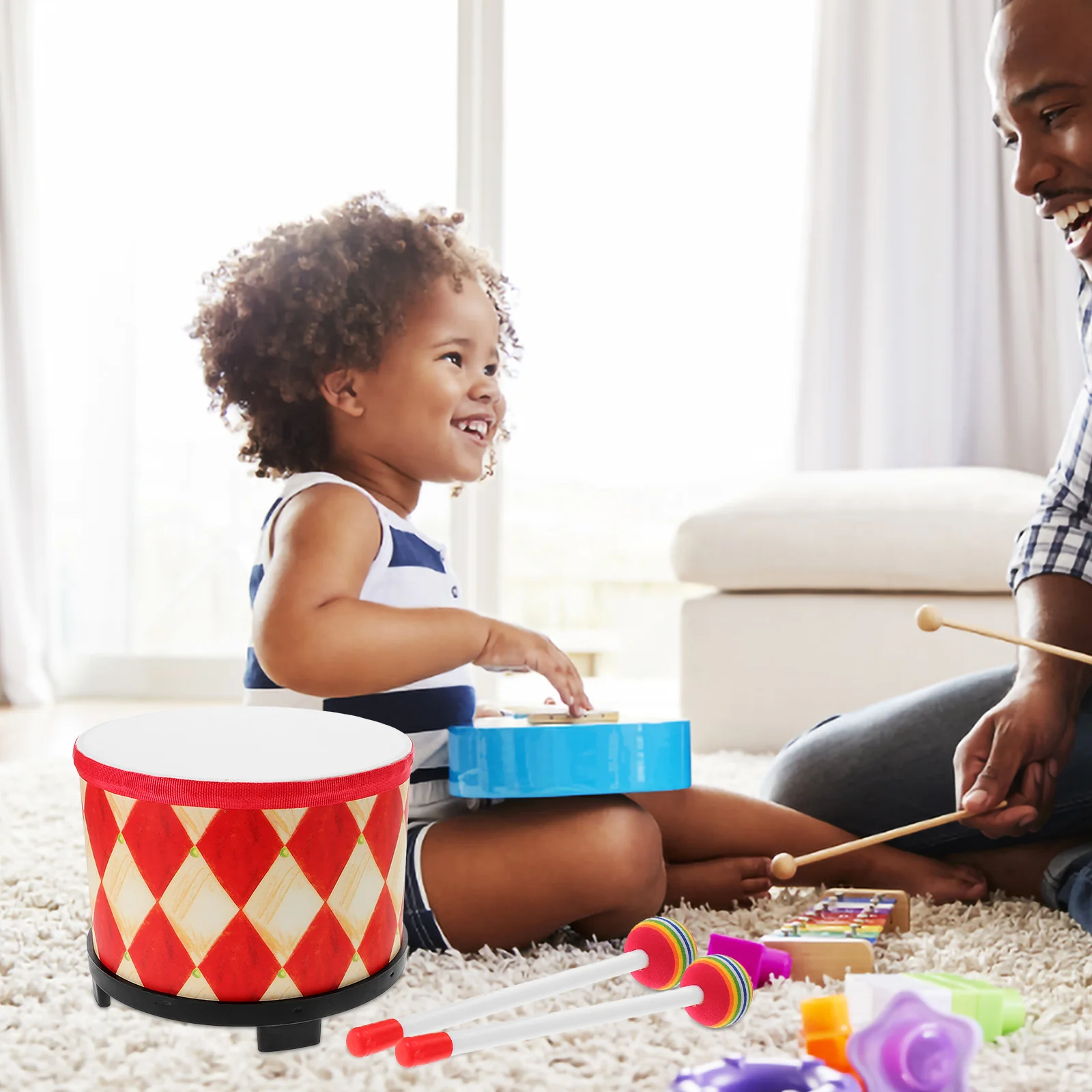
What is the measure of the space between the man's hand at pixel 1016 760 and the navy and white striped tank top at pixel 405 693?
40cm

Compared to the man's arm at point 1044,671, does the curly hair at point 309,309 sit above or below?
above

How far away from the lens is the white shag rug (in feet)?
2.07

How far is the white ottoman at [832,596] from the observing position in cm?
174

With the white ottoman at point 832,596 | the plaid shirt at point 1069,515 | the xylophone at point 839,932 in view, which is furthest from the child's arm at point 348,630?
the white ottoman at point 832,596

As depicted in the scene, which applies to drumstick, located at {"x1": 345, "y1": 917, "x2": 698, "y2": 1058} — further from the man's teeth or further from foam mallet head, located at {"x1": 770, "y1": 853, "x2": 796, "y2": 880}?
the man's teeth

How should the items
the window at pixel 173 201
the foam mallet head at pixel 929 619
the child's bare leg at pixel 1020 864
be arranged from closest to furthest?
1. the foam mallet head at pixel 929 619
2. the child's bare leg at pixel 1020 864
3. the window at pixel 173 201

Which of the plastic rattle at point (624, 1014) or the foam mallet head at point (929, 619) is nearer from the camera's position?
the plastic rattle at point (624, 1014)

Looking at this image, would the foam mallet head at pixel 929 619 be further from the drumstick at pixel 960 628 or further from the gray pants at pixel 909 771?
the gray pants at pixel 909 771

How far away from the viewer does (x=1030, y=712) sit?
3.06 ft

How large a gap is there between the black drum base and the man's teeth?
810mm

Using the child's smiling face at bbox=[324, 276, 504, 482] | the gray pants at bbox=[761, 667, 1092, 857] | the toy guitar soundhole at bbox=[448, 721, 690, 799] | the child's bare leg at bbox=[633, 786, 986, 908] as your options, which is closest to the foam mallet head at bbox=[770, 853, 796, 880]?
the toy guitar soundhole at bbox=[448, 721, 690, 799]

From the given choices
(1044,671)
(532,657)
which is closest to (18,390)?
(532,657)

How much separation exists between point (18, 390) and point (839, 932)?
7.52 ft

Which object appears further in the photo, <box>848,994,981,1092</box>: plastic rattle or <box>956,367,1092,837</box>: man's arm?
<box>956,367,1092,837</box>: man's arm
